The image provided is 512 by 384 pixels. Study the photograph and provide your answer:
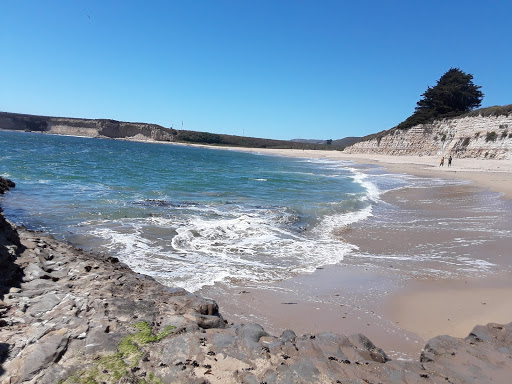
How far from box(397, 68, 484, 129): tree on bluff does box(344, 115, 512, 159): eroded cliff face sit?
7.00 ft

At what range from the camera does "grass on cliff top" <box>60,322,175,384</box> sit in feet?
8.12

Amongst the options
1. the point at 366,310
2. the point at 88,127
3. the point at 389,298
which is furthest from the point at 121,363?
the point at 88,127

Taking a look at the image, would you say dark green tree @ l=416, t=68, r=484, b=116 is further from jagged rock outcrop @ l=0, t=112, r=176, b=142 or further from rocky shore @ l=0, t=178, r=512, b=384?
jagged rock outcrop @ l=0, t=112, r=176, b=142

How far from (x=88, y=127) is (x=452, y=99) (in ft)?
401

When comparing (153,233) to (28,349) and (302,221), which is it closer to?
(302,221)

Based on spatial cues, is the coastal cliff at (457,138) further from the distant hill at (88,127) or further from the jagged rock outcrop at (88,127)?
the jagged rock outcrop at (88,127)

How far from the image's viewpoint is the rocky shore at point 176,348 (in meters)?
2.56

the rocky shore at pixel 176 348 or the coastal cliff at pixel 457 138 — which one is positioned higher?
the coastal cliff at pixel 457 138

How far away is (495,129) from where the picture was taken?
33781mm

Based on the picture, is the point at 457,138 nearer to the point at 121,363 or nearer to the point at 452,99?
the point at 452,99

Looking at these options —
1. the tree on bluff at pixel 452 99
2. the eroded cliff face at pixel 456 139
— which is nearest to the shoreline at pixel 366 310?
the eroded cliff face at pixel 456 139

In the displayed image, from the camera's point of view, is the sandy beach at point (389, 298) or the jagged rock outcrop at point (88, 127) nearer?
the sandy beach at point (389, 298)

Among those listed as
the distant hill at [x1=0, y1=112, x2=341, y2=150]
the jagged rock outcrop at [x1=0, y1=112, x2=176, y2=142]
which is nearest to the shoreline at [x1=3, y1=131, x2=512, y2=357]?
the distant hill at [x1=0, y1=112, x2=341, y2=150]

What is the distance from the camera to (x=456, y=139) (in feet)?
130
